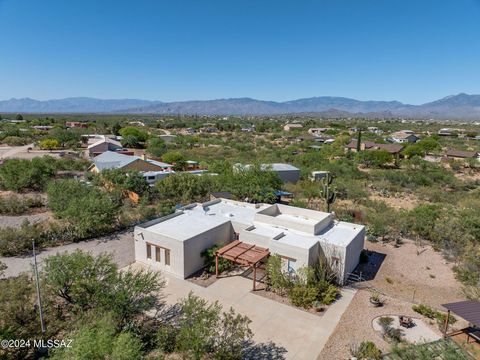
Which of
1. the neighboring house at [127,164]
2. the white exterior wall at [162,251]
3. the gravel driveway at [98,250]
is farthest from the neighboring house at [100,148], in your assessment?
the white exterior wall at [162,251]

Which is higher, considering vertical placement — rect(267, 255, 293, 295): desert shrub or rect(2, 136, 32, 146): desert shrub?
rect(2, 136, 32, 146): desert shrub

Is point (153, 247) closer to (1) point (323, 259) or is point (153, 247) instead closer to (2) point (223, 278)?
(2) point (223, 278)

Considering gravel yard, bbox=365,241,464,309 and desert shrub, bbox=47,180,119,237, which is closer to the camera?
gravel yard, bbox=365,241,464,309

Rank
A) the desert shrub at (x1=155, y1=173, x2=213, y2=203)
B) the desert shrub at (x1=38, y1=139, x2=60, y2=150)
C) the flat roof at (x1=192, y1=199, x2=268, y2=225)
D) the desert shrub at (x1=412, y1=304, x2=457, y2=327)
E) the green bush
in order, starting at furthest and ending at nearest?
the desert shrub at (x1=38, y1=139, x2=60, y2=150), the desert shrub at (x1=155, y1=173, x2=213, y2=203), the flat roof at (x1=192, y1=199, x2=268, y2=225), the green bush, the desert shrub at (x1=412, y1=304, x2=457, y2=327)

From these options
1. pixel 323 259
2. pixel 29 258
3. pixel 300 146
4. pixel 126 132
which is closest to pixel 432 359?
pixel 323 259

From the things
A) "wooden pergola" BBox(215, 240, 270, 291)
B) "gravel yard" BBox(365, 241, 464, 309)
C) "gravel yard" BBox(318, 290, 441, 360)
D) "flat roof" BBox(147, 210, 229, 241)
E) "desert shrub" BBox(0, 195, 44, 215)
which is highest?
"flat roof" BBox(147, 210, 229, 241)

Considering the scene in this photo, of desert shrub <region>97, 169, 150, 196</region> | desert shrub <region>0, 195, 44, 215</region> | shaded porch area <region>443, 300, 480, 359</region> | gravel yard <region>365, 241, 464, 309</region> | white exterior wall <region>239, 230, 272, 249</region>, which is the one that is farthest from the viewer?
desert shrub <region>97, 169, 150, 196</region>

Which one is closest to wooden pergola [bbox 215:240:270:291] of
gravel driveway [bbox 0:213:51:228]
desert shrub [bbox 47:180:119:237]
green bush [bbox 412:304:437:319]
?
green bush [bbox 412:304:437:319]

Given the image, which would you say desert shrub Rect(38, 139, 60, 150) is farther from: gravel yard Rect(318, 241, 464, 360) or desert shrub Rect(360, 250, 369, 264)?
desert shrub Rect(360, 250, 369, 264)

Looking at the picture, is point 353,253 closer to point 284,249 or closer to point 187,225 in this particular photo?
point 284,249
